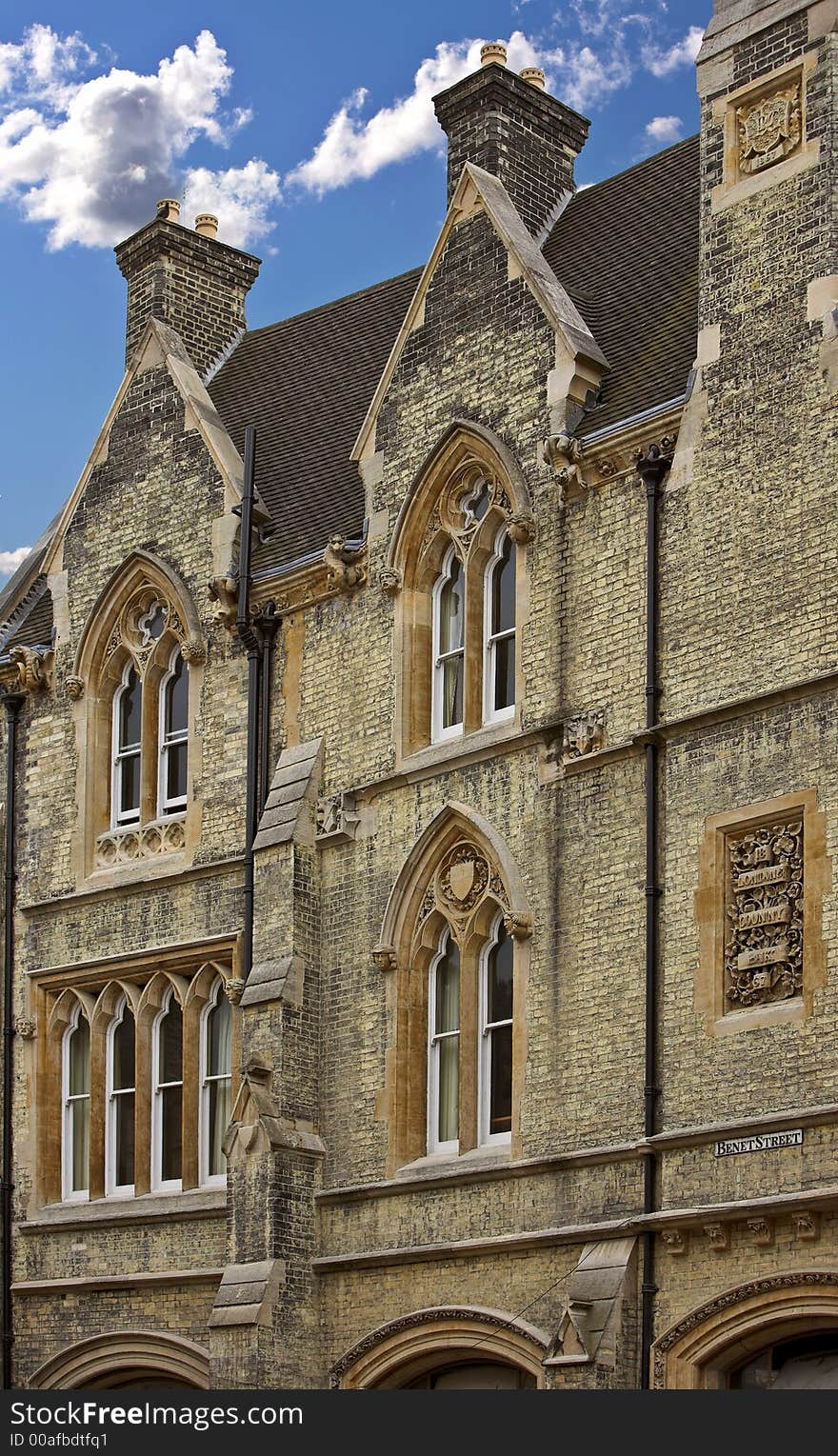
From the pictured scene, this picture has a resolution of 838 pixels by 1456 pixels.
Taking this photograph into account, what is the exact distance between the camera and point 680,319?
25.9m

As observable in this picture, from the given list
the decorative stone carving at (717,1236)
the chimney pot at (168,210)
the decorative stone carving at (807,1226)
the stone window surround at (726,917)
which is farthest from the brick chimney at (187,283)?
the decorative stone carving at (807,1226)

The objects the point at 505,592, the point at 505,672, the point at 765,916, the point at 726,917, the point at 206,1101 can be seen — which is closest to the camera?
the point at 765,916

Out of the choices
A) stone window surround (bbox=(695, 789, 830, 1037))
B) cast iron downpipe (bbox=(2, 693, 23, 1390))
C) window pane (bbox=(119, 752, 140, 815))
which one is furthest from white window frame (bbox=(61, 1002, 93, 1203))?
stone window surround (bbox=(695, 789, 830, 1037))

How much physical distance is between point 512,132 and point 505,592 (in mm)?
6761

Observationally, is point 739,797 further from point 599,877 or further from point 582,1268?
point 582,1268

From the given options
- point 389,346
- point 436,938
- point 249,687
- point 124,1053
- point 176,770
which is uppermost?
point 389,346

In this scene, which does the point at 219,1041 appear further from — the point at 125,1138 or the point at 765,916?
the point at 765,916

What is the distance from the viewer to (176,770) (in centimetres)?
2956

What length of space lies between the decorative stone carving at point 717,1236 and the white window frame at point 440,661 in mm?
6226

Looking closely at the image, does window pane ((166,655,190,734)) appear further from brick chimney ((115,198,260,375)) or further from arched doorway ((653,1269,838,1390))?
arched doorway ((653,1269,838,1390))

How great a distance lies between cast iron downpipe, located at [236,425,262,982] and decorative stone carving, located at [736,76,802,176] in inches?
282

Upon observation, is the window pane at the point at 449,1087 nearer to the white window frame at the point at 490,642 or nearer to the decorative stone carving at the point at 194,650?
the white window frame at the point at 490,642

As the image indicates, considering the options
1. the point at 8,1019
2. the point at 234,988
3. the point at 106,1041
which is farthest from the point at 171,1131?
the point at 8,1019

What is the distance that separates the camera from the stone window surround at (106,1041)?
1101 inches
